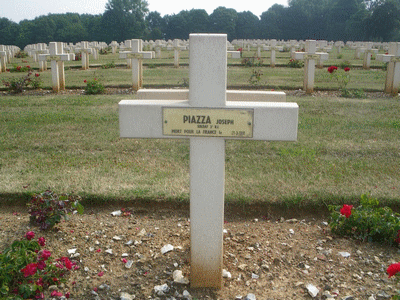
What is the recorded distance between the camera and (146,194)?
438cm

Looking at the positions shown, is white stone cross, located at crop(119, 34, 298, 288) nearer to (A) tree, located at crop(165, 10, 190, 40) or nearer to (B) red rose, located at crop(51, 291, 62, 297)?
→ (B) red rose, located at crop(51, 291, 62, 297)

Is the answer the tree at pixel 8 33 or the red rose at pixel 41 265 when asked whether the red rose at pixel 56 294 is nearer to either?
the red rose at pixel 41 265

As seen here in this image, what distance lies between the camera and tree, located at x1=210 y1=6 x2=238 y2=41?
7688 cm

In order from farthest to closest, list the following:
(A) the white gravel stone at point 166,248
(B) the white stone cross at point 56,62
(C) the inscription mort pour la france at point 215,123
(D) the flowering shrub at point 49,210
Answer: (B) the white stone cross at point 56,62 → (D) the flowering shrub at point 49,210 → (A) the white gravel stone at point 166,248 → (C) the inscription mort pour la france at point 215,123


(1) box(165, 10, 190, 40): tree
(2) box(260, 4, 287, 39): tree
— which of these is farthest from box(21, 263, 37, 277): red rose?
(1) box(165, 10, 190, 40): tree

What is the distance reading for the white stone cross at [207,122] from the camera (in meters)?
2.61

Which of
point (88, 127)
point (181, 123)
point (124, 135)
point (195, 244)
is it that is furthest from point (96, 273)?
point (88, 127)

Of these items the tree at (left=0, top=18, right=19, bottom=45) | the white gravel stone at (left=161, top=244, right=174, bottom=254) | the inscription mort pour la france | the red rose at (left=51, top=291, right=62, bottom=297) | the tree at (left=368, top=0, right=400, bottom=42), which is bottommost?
the red rose at (left=51, top=291, right=62, bottom=297)

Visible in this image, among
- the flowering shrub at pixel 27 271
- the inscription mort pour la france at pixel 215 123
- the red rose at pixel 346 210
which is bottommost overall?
the flowering shrub at pixel 27 271

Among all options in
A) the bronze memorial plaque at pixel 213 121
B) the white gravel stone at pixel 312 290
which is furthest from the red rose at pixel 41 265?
the white gravel stone at pixel 312 290

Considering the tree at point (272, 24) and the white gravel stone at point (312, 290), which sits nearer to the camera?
the white gravel stone at point (312, 290)

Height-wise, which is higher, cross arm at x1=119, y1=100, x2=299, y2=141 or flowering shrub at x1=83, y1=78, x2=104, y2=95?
cross arm at x1=119, y1=100, x2=299, y2=141

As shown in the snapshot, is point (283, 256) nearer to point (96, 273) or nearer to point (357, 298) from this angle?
point (357, 298)

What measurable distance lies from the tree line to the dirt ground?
199 ft
